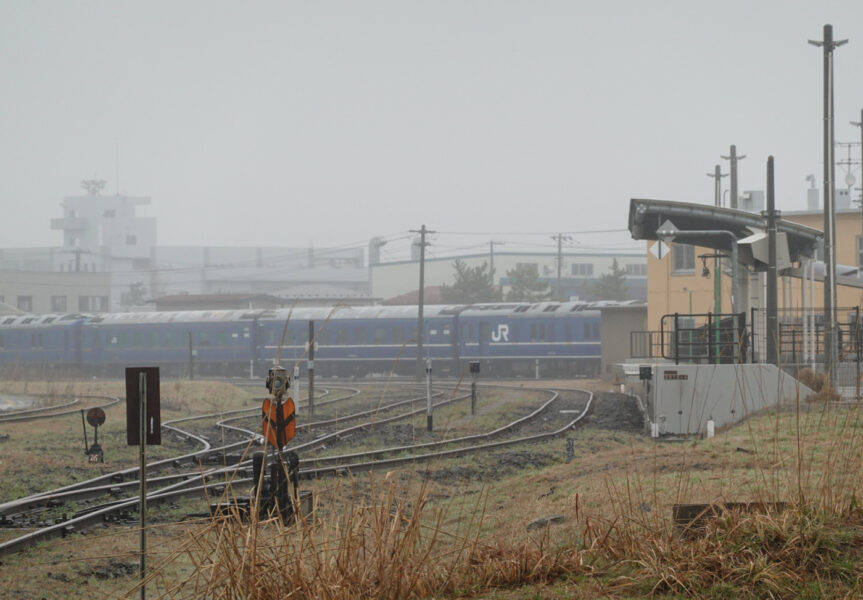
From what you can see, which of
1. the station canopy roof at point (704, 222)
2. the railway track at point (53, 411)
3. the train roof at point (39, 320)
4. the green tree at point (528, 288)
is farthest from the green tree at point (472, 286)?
the station canopy roof at point (704, 222)

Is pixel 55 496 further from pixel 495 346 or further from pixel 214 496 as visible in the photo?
pixel 495 346

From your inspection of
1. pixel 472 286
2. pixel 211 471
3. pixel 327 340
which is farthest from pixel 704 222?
pixel 472 286

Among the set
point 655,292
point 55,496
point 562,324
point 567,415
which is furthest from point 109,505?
point 562,324

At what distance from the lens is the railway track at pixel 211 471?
934 cm

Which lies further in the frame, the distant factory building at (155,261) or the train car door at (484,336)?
the distant factory building at (155,261)

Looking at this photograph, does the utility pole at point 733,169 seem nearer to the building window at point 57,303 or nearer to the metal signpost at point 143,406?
the metal signpost at point 143,406

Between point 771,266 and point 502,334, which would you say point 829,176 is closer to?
point 771,266

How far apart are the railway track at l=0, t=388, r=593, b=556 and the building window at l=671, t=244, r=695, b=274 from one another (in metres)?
15.2

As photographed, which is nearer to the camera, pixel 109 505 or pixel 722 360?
pixel 109 505

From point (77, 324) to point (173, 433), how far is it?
32.6 meters

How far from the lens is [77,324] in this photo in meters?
50.2

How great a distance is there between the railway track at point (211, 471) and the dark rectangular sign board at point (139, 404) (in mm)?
420

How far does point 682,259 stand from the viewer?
3628 centimetres

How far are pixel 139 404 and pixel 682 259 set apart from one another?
102 feet
